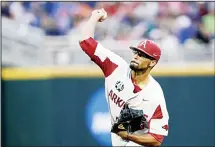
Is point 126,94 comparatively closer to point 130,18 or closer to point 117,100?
point 117,100

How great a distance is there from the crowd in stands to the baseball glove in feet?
12.6

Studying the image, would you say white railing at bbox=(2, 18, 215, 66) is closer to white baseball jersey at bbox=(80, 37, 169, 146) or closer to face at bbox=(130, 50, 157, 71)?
white baseball jersey at bbox=(80, 37, 169, 146)

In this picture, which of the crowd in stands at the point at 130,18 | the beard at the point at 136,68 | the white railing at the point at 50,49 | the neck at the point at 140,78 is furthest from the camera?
the crowd in stands at the point at 130,18

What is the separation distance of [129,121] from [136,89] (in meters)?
0.21

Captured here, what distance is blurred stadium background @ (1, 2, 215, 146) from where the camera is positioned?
7.68 m

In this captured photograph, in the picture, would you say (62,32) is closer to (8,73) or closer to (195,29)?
(8,73)

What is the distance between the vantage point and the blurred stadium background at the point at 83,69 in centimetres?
768

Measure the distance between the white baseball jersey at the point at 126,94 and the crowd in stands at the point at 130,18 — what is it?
3650 millimetres

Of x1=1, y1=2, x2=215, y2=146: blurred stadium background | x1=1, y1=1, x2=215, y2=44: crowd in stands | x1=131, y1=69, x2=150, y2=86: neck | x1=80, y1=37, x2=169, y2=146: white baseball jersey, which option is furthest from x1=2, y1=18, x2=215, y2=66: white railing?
x1=131, y1=69, x2=150, y2=86: neck

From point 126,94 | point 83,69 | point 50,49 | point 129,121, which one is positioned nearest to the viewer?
point 129,121

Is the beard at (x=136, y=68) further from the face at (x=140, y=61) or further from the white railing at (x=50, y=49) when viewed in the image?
the white railing at (x=50, y=49)

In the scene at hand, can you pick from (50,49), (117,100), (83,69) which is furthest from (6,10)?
(117,100)

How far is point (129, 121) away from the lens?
12.6ft

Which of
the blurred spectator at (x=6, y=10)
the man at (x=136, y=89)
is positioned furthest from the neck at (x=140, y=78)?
the blurred spectator at (x=6, y=10)
